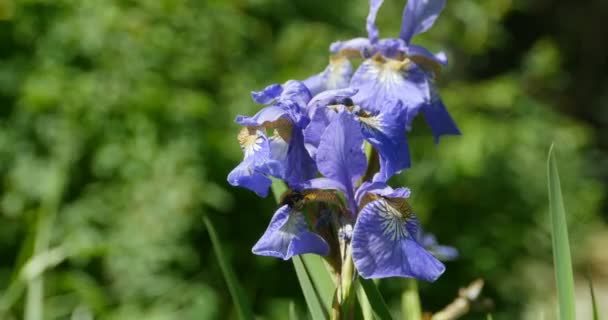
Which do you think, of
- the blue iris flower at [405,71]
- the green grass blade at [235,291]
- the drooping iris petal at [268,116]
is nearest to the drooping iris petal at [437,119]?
the blue iris flower at [405,71]

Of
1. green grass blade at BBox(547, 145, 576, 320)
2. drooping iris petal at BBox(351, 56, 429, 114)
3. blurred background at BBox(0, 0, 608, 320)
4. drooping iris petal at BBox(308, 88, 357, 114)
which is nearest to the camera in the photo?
green grass blade at BBox(547, 145, 576, 320)

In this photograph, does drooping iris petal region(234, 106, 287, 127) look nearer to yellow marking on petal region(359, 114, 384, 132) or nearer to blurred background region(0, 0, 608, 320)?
yellow marking on petal region(359, 114, 384, 132)

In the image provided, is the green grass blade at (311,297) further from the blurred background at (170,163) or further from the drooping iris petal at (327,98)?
the blurred background at (170,163)

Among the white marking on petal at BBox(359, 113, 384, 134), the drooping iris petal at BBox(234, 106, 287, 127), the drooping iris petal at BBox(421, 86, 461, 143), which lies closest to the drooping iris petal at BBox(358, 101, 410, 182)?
the white marking on petal at BBox(359, 113, 384, 134)

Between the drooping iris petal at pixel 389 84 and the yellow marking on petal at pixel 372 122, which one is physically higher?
the drooping iris petal at pixel 389 84

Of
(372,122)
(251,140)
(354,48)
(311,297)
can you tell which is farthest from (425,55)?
(311,297)

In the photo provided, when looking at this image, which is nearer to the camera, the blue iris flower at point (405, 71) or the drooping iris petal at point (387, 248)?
the drooping iris petal at point (387, 248)

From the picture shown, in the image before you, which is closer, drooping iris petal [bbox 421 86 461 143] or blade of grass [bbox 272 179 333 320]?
blade of grass [bbox 272 179 333 320]

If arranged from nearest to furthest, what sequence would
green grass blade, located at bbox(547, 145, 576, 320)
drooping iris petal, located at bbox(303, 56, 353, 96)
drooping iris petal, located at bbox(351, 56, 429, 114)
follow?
green grass blade, located at bbox(547, 145, 576, 320) < drooping iris petal, located at bbox(351, 56, 429, 114) < drooping iris petal, located at bbox(303, 56, 353, 96)

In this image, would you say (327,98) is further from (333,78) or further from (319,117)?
(333,78)
